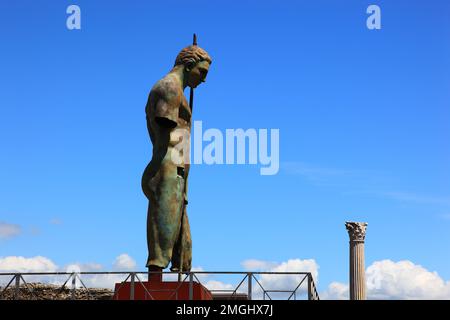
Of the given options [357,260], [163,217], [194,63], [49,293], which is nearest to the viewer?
[163,217]

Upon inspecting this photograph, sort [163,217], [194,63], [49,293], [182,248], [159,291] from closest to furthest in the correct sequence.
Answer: [159,291] < [163,217] < [182,248] < [194,63] < [49,293]

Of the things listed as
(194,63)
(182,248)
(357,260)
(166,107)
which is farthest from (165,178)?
(357,260)

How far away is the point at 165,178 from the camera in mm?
20781

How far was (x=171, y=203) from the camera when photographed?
820 inches

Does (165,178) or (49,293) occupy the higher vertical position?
(165,178)

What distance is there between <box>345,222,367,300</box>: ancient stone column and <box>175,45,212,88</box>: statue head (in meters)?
14.8

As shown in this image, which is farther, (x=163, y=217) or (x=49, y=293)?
(x=49, y=293)

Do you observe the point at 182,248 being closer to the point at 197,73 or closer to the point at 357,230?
the point at 197,73

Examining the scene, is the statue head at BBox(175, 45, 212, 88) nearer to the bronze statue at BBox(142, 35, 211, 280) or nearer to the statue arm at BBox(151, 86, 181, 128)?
the bronze statue at BBox(142, 35, 211, 280)

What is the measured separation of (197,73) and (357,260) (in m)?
15.2

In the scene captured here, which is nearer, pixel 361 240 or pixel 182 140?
pixel 182 140
